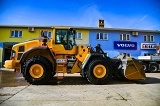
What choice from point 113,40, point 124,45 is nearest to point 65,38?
point 113,40

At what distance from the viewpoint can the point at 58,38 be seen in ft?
30.3

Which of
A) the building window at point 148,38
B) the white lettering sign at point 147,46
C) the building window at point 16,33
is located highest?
the building window at point 16,33

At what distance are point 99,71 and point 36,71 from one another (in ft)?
8.51

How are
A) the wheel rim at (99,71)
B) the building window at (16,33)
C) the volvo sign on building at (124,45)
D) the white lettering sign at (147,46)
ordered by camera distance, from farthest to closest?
the white lettering sign at (147,46) < the volvo sign on building at (124,45) < the building window at (16,33) < the wheel rim at (99,71)

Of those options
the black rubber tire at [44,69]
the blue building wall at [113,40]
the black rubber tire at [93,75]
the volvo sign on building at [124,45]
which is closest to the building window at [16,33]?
the blue building wall at [113,40]

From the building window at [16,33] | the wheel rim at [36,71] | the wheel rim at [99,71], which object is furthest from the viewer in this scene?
the building window at [16,33]

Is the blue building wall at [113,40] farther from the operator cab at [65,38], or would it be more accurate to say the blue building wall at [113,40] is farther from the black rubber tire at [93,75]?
the black rubber tire at [93,75]

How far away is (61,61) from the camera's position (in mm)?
9109

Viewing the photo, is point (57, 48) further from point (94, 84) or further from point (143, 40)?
point (143, 40)

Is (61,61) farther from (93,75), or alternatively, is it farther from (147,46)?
(147,46)

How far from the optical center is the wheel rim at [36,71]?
8680mm

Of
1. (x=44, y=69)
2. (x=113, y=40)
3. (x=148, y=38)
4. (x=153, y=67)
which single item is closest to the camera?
(x=44, y=69)

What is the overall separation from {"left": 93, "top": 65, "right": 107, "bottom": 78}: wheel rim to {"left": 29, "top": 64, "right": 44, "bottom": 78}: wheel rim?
7.12 feet

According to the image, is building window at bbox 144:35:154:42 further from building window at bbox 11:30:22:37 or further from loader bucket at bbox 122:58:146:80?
loader bucket at bbox 122:58:146:80
